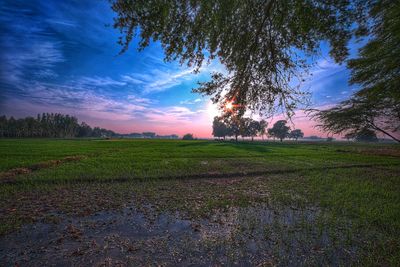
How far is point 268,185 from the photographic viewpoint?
14508 mm

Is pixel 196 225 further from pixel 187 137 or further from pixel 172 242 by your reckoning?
pixel 187 137

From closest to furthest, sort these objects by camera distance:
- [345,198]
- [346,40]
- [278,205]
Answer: [346,40], [278,205], [345,198]

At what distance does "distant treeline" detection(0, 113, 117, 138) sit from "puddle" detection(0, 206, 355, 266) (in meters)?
190

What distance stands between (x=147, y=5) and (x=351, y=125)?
26.9 ft

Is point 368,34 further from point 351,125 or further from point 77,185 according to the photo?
point 77,185

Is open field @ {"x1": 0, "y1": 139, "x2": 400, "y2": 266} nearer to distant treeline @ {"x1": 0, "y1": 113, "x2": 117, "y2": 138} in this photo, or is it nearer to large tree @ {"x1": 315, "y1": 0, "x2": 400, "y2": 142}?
large tree @ {"x1": 315, "y1": 0, "x2": 400, "y2": 142}

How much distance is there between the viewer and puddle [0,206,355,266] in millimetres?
4977

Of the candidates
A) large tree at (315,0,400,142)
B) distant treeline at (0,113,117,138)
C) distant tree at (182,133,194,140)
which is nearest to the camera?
large tree at (315,0,400,142)

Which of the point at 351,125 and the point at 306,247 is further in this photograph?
the point at 351,125

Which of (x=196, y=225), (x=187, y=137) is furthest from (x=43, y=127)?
(x=196, y=225)

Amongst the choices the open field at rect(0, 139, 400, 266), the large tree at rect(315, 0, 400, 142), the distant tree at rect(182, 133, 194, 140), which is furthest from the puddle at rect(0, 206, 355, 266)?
the distant tree at rect(182, 133, 194, 140)

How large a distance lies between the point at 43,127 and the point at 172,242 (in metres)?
197

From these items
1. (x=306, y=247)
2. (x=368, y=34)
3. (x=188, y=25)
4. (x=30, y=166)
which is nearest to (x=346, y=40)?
(x=368, y=34)

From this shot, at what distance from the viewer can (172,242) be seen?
233 inches
